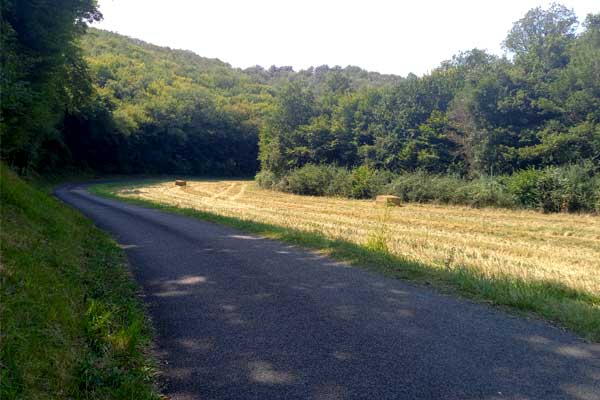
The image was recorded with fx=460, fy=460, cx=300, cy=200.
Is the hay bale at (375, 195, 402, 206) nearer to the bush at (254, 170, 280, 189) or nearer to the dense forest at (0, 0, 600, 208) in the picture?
the dense forest at (0, 0, 600, 208)

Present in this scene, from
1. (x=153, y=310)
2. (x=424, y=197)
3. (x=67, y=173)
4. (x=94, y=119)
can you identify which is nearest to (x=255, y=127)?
(x=94, y=119)

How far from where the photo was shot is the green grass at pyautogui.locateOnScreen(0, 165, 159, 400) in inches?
153

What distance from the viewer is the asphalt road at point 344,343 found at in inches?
164

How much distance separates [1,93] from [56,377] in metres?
9.86

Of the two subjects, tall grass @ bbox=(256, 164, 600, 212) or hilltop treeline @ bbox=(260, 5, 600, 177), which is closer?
tall grass @ bbox=(256, 164, 600, 212)

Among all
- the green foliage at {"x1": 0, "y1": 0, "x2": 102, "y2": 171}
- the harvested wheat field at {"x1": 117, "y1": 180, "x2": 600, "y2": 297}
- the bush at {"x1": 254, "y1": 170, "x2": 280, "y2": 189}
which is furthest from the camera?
the bush at {"x1": 254, "y1": 170, "x2": 280, "y2": 189}

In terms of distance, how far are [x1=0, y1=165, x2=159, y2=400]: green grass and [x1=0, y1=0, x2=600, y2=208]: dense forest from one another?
6.18 meters

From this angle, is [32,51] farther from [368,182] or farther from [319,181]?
[319,181]

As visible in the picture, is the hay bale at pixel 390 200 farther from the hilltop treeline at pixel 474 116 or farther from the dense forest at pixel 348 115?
the hilltop treeline at pixel 474 116

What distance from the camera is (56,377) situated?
3926 mm

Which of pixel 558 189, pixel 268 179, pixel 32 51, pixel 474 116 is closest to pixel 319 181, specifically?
pixel 268 179

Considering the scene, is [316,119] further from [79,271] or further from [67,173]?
[79,271]

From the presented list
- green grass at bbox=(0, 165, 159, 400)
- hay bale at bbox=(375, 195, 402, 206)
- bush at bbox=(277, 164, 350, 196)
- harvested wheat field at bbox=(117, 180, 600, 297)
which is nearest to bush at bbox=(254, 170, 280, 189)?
bush at bbox=(277, 164, 350, 196)

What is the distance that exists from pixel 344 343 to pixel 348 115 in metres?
45.5
